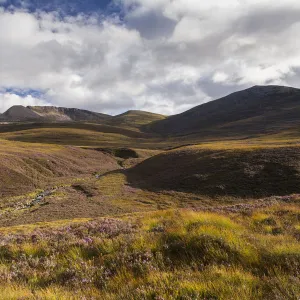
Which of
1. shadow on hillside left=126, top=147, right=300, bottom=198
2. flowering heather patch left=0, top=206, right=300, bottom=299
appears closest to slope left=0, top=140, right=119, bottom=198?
shadow on hillside left=126, top=147, right=300, bottom=198

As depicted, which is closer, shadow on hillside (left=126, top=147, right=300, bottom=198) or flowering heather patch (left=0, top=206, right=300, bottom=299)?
flowering heather patch (left=0, top=206, right=300, bottom=299)

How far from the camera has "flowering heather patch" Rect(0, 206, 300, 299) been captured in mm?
5359

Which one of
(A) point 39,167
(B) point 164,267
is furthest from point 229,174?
(B) point 164,267

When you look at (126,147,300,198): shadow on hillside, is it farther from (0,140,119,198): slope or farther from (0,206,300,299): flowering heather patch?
(0,206,300,299): flowering heather patch

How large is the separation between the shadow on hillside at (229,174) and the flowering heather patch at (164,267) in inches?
1430

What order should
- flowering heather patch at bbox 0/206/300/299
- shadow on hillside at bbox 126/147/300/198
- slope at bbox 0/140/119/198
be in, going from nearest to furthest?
1. flowering heather patch at bbox 0/206/300/299
2. shadow on hillside at bbox 126/147/300/198
3. slope at bbox 0/140/119/198

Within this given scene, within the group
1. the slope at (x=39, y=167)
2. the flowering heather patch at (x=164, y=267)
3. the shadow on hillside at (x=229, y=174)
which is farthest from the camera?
the slope at (x=39, y=167)

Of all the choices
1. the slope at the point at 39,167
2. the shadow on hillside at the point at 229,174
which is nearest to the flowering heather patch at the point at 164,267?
the shadow on hillside at the point at 229,174

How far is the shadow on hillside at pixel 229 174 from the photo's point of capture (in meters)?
44.9

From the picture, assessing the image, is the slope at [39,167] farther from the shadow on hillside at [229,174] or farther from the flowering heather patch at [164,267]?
the flowering heather patch at [164,267]

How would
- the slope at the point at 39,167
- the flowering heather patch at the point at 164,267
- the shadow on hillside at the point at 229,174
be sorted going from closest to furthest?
the flowering heather patch at the point at 164,267, the shadow on hillside at the point at 229,174, the slope at the point at 39,167

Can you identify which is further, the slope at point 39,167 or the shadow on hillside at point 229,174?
the slope at point 39,167

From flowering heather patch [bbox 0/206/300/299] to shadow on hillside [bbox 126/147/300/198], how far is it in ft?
119

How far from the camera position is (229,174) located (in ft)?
169
